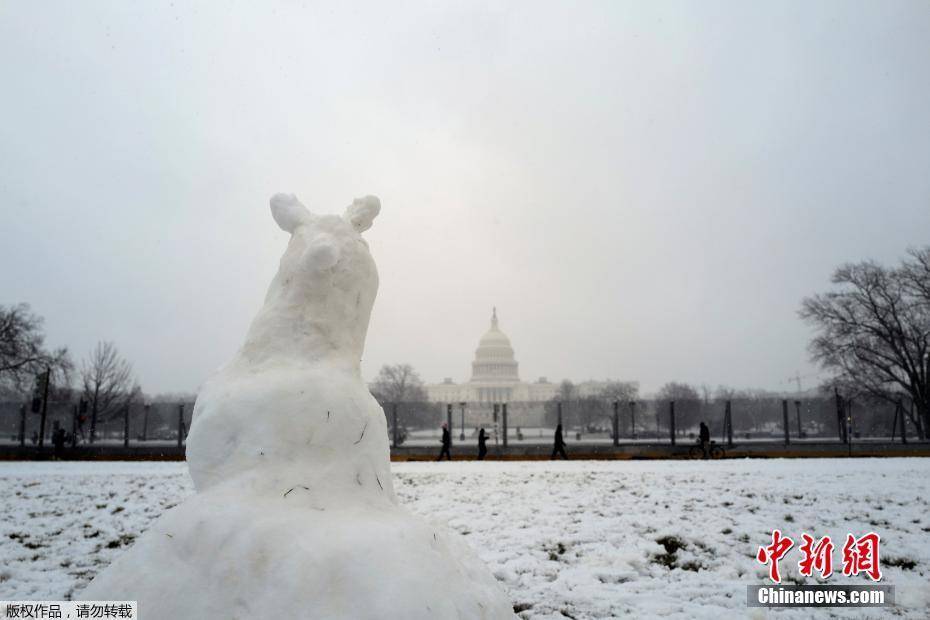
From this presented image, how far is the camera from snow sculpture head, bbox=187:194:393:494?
3.05m

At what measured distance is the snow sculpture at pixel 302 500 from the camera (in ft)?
8.13

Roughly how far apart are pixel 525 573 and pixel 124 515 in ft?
22.3

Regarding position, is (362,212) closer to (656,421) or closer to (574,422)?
(656,421)

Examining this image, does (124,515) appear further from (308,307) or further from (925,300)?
(925,300)

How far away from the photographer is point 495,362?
12131 centimetres

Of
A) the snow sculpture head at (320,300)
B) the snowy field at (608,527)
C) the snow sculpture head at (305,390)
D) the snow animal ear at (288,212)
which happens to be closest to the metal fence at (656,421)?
the snowy field at (608,527)

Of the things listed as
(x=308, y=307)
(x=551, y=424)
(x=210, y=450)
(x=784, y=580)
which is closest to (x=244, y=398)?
(x=210, y=450)

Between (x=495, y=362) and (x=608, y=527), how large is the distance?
11379cm

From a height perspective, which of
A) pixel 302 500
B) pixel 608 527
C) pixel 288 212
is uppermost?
pixel 288 212

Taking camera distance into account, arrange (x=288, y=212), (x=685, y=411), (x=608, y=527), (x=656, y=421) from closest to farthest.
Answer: (x=288, y=212) → (x=608, y=527) → (x=685, y=411) → (x=656, y=421)

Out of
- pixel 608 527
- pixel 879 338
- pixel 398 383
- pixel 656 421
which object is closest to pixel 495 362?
pixel 398 383

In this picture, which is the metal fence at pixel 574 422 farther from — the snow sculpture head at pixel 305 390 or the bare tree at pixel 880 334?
the snow sculpture head at pixel 305 390

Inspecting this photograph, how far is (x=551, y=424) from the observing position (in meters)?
72.8

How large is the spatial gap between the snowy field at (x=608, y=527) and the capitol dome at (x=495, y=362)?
108734 mm
